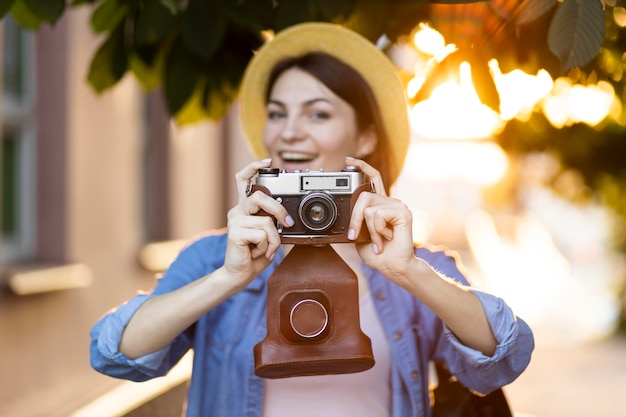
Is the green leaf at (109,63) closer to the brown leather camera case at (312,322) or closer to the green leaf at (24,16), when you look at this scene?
the green leaf at (24,16)

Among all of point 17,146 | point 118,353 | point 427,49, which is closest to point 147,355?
point 118,353

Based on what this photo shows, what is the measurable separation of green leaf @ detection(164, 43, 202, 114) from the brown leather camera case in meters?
0.97

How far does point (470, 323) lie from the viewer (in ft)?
6.56

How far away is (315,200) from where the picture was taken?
1.95 metres

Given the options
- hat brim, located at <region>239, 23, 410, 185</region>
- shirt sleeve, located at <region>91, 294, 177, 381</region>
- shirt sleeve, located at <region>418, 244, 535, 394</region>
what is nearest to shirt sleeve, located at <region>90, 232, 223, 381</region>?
shirt sleeve, located at <region>91, 294, 177, 381</region>

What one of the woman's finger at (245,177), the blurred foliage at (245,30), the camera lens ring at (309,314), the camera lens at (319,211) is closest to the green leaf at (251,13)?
the blurred foliage at (245,30)

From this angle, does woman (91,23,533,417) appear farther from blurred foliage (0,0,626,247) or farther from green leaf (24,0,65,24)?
green leaf (24,0,65,24)

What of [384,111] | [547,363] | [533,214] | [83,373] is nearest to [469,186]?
[533,214]

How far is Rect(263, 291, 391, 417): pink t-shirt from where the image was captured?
2207 mm

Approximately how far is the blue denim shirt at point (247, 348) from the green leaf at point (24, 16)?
2.95 ft

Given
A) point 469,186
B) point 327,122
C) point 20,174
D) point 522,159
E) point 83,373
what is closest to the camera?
point 327,122

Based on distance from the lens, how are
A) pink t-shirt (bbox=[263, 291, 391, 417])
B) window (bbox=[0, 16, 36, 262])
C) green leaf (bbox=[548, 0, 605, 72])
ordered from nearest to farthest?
green leaf (bbox=[548, 0, 605, 72]) < pink t-shirt (bbox=[263, 291, 391, 417]) < window (bbox=[0, 16, 36, 262])

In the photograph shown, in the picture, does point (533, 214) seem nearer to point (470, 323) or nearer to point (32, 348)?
point (32, 348)

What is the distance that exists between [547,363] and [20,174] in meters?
5.76
